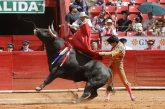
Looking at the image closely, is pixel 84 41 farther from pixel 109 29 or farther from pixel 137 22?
pixel 137 22

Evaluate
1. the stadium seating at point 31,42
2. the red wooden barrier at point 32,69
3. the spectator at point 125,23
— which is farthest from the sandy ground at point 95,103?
the stadium seating at point 31,42

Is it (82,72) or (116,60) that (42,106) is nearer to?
(82,72)

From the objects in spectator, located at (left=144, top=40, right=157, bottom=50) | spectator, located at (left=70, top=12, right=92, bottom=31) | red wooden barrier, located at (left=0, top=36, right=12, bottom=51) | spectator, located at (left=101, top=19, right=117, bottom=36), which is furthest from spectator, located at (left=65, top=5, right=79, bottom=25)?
red wooden barrier, located at (left=0, top=36, right=12, bottom=51)

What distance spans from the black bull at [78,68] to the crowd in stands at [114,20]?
11.3ft

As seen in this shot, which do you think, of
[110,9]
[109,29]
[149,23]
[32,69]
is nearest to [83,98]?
[32,69]

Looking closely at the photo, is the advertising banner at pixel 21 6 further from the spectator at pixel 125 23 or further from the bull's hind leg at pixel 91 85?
the bull's hind leg at pixel 91 85

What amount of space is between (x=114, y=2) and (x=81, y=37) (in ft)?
22.7

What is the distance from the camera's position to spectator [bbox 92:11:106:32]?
54.2 feet

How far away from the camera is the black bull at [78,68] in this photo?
1174cm

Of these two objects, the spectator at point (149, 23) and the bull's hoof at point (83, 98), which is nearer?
the bull's hoof at point (83, 98)

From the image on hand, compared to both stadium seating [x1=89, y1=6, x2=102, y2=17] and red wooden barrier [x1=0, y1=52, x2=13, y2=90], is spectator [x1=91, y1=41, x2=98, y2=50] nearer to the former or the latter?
red wooden barrier [x1=0, y1=52, x2=13, y2=90]

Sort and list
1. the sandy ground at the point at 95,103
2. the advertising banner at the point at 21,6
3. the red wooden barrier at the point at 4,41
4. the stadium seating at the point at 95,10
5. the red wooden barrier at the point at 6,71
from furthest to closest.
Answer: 1. the stadium seating at the point at 95,10
2. the red wooden barrier at the point at 4,41
3. the advertising banner at the point at 21,6
4. the red wooden barrier at the point at 6,71
5. the sandy ground at the point at 95,103

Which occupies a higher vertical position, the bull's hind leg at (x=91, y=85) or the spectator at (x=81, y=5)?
the spectator at (x=81, y=5)

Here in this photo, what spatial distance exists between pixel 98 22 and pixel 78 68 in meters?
5.20
